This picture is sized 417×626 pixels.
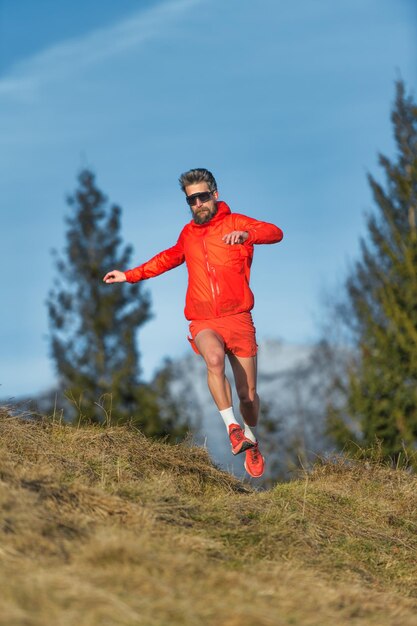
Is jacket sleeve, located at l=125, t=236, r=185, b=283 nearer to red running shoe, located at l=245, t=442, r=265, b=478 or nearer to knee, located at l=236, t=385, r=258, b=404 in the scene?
knee, located at l=236, t=385, r=258, b=404

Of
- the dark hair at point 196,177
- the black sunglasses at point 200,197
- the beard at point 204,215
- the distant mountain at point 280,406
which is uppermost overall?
the dark hair at point 196,177

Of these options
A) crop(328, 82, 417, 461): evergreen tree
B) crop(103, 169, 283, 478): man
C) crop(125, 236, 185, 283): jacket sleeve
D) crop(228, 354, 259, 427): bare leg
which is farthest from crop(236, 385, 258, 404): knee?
crop(328, 82, 417, 461): evergreen tree

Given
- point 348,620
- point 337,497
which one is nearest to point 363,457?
point 337,497

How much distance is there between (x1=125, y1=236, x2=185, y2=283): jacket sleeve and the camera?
28.6ft

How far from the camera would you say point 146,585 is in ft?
Answer: 14.5

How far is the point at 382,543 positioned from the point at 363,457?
306 cm

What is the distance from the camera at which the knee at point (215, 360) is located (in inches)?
323

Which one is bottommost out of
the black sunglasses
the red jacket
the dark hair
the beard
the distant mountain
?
the distant mountain

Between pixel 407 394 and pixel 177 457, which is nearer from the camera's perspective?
pixel 177 457

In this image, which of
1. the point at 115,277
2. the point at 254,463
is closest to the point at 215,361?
the point at 254,463

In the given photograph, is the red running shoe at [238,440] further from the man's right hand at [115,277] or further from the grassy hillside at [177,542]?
the man's right hand at [115,277]

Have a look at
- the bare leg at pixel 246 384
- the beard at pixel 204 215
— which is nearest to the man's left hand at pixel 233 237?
the beard at pixel 204 215

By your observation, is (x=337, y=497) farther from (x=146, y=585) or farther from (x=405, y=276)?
(x=405, y=276)

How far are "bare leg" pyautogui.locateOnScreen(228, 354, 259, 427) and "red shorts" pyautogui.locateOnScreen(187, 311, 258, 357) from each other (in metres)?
0.09
